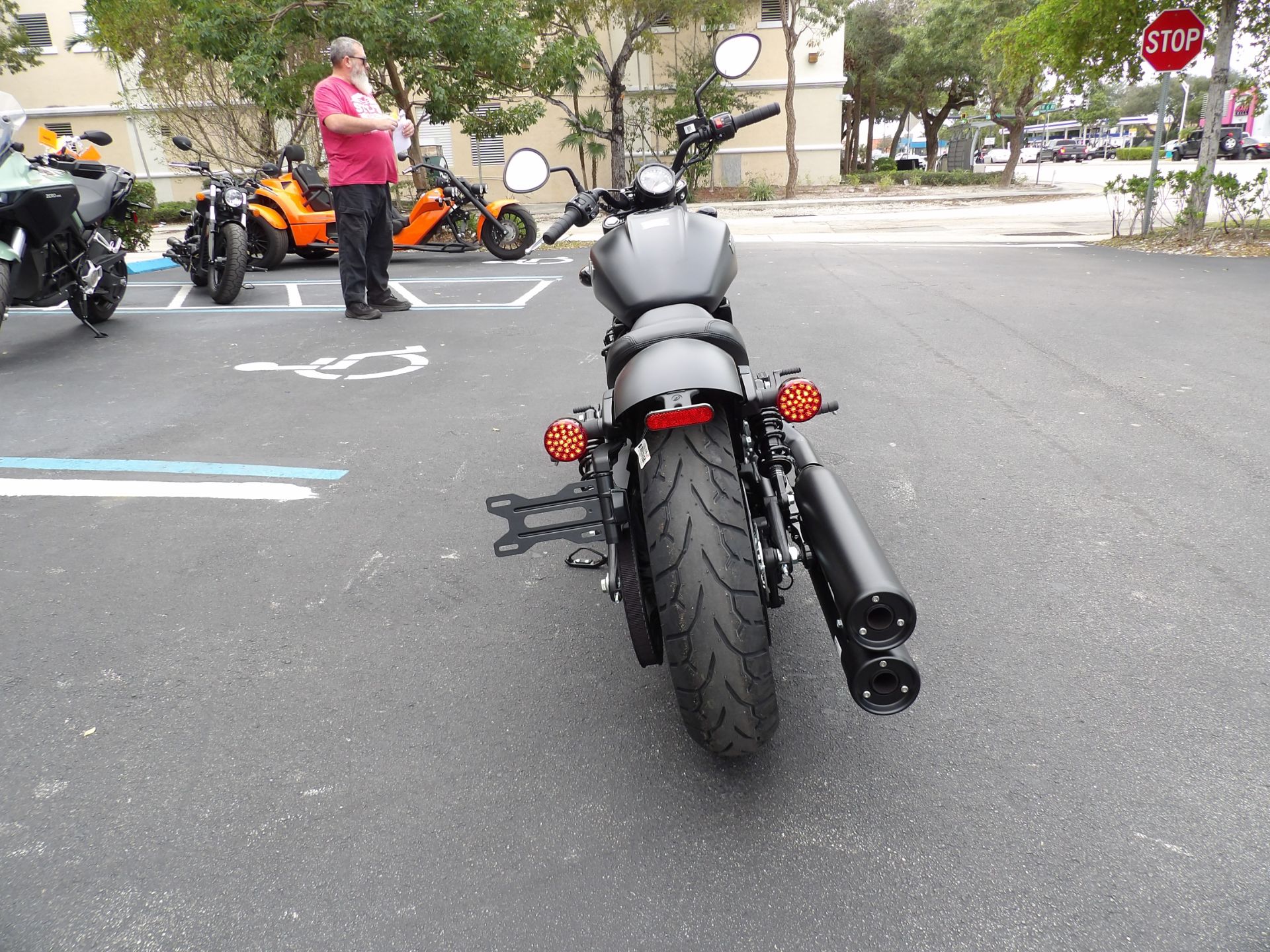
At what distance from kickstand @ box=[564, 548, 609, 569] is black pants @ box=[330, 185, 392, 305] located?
5.03 meters

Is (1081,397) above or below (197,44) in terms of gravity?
below

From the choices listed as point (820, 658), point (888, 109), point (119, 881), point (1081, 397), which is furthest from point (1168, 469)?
point (888, 109)

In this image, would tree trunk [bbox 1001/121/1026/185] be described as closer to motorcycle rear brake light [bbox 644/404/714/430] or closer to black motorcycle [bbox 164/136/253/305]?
black motorcycle [bbox 164/136/253/305]

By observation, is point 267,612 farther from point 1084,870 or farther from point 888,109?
point 888,109

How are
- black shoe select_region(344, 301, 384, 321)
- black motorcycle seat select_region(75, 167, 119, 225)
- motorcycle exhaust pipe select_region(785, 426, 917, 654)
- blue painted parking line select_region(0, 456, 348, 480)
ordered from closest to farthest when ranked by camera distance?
motorcycle exhaust pipe select_region(785, 426, 917, 654)
blue painted parking line select_region(0, 456, 348, 480)
black motorcycle seat select_region(75, 167, 119, 225)
black shoe select_region(344, 301, 384, 321)

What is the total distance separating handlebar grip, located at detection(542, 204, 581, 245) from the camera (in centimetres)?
319

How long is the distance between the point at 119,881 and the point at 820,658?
1.85m

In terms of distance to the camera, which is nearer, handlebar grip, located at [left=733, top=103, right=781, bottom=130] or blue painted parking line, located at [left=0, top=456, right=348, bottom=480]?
handlebar grip, located at [left=733, top=103, right=781, bottom=130]

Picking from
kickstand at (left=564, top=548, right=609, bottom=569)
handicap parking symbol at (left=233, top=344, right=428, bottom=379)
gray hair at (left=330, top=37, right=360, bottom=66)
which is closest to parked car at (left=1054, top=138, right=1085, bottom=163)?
gray hair at (left=330, top=37, right=360, bottom=66)

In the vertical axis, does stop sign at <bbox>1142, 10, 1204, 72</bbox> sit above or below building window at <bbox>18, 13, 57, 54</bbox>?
below

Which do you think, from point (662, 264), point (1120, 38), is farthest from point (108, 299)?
point (1120, 38)

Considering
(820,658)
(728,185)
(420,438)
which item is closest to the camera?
(820,658)

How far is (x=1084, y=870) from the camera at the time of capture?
179 centimetres

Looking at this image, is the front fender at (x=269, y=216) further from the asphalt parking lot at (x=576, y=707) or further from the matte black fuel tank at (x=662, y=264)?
the matte black fuel tank at (x=662, y=264)
